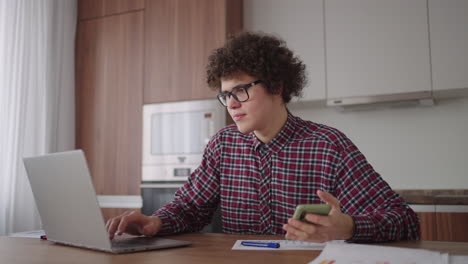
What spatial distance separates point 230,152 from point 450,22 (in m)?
1.93

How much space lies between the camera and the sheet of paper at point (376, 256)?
0.81m

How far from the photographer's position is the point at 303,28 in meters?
3.10

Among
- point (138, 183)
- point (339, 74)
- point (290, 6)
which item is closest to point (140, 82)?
point (138, 183)

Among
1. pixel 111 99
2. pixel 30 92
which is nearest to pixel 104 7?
pixel 111 99

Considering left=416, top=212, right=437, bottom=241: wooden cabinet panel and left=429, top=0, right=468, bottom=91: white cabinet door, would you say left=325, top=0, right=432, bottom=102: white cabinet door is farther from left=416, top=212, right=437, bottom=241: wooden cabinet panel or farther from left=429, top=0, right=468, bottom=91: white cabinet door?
left=416, top=212, right=437, bottom=241: wooden cabinet panel

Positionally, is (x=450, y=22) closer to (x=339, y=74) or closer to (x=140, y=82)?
(x=339, y=74)

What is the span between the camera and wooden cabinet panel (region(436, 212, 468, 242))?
2.28m

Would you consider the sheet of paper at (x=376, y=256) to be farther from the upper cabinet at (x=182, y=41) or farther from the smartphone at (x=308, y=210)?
the upper cabinet at (x=182, y=41)

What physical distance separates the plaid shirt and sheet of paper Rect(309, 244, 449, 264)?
30 cm

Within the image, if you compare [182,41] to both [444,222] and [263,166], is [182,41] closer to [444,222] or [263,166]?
[263,166]

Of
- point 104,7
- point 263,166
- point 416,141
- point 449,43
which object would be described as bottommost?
point 263,166

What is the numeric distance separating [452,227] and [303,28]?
1633 mm

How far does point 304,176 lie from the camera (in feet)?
4.68

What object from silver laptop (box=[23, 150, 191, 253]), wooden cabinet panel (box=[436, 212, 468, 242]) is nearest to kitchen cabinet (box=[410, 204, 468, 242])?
wooden cabinet panel (box=[436, 212, 468, 242])
